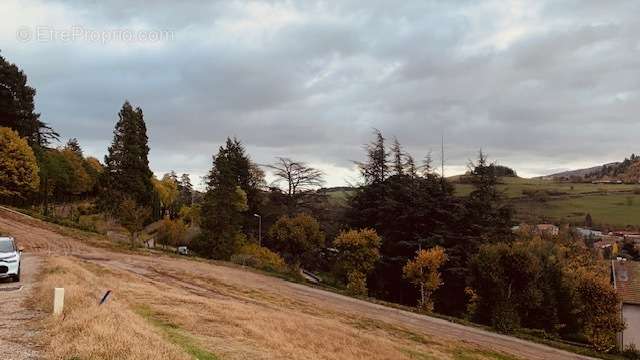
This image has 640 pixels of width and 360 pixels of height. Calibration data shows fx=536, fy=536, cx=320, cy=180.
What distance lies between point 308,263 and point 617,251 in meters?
75.2

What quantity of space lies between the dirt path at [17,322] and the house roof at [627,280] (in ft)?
166

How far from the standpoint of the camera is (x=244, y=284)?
43312 mm

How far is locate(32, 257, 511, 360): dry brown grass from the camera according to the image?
12.6 meters

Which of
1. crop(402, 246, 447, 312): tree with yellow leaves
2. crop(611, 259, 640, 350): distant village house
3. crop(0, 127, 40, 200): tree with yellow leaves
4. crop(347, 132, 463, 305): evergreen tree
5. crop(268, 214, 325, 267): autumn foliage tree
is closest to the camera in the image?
crop(611, 259, 640, 350): distant village house

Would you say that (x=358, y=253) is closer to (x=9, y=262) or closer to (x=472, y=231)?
(x=472, y=231)

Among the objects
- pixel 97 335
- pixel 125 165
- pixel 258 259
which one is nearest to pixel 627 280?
pixel 258 259

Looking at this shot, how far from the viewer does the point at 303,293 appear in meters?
45.2

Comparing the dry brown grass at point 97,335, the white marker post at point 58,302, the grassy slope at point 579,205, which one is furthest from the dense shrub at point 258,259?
the grassy slope at point 579,205

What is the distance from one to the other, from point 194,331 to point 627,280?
5039cm

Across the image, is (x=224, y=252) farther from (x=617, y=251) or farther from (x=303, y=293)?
(x=617, y=251)

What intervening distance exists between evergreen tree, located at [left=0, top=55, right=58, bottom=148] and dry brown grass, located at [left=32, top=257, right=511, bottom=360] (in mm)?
48844

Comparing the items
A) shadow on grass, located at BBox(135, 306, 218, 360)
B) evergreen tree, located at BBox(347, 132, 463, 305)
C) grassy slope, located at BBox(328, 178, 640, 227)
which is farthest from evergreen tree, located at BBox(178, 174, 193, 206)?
shadow on grass, located at BBox(135, 306, 218, 360)

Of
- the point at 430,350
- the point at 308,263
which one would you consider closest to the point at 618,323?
the point at 430,350

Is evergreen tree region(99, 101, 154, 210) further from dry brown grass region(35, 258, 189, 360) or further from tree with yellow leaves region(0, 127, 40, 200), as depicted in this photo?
dry brown grass region(35, 258, 189, 360)
